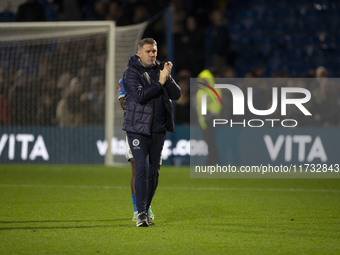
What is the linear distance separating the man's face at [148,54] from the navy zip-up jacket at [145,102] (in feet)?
0.19

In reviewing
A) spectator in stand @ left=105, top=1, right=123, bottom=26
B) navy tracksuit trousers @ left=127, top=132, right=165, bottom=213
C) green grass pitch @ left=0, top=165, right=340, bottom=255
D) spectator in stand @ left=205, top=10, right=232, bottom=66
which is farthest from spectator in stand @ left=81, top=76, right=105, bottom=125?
navy tracksuit trousers @ left=127, top=132, right=165, bottom=213

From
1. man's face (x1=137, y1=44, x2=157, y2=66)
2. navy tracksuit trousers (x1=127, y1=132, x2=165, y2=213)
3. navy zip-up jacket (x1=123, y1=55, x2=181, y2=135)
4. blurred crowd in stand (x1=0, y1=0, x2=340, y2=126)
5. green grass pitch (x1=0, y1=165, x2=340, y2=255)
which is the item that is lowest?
green grass pitch (x1=0, y1=165, x2=340, y2=255)

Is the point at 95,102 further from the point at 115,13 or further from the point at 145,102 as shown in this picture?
the point at 145,102

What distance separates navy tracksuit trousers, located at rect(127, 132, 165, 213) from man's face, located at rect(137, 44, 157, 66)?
0.73m

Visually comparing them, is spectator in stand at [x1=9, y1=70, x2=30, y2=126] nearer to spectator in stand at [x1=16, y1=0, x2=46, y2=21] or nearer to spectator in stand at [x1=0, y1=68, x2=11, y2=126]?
spectator in stand at [x1=0, y1=68, x2=11, y2=126]

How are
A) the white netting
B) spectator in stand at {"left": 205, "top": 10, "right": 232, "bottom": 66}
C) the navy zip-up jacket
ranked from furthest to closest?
spectator in stand at {"left": 205, "top": 10, "right": 232, "bottom": 66}
the white netting
the navy zip-up jacket

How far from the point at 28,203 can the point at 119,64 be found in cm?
812

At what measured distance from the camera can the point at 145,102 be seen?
24.3 feet

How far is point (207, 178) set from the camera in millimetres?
14844

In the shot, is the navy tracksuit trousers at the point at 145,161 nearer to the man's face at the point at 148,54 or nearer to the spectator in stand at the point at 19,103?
the man's face at the point at 148,54

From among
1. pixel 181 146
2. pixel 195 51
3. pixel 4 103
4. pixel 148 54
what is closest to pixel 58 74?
pixel 4 103

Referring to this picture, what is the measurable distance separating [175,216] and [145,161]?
1329mm

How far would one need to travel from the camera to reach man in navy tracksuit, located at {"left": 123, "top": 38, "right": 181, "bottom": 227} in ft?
24.5

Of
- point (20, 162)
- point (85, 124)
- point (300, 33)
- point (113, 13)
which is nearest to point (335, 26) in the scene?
point (300, 33)
